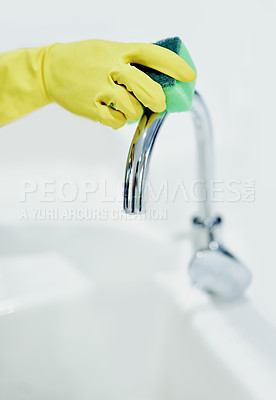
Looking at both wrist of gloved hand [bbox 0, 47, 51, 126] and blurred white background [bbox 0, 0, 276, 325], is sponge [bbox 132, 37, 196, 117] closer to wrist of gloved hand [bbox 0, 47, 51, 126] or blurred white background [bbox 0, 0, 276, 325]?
wrist of gloved hand [bbox 0, 47, 51, 126]

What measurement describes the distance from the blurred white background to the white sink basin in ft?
0.35

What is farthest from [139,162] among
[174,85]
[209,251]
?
[209,251]

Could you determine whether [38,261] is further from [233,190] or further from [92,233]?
[233,190]

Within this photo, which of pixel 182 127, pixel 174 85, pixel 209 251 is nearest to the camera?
pixel 174 85

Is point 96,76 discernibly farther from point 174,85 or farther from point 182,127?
point 182,127

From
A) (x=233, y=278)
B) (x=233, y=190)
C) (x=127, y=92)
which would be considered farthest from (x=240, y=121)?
(x=127, y=92)

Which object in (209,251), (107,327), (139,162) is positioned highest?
(139,162)

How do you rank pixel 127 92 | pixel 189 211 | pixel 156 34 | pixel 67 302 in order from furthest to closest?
pixel 189 211 < pixel 156 34 < pixel 67 302 < pixel 127 92

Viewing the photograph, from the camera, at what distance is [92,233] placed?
0.78 metres

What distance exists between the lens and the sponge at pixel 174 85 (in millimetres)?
445

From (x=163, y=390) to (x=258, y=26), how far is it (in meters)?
0.63

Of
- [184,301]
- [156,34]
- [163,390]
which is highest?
[156,34]

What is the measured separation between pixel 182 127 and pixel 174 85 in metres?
0.40

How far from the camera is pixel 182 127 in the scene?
843 mm
